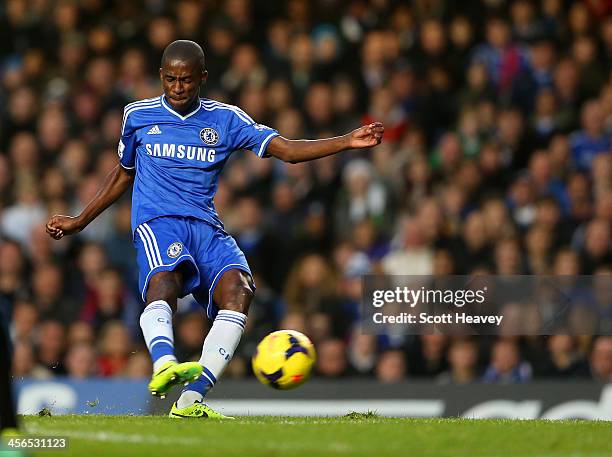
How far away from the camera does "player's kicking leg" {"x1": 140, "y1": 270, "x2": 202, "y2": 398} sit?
7145 mm

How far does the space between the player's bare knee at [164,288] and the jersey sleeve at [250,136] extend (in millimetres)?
957

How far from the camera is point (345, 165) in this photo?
13781 millimetres

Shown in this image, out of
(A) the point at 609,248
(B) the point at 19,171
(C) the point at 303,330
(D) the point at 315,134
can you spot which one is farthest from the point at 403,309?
(B) the point at 19,171

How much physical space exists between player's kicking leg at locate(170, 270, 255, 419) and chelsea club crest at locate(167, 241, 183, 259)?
0.36 meters

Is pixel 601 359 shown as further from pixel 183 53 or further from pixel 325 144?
pixel 183 53

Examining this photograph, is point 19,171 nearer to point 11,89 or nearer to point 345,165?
point 11,89

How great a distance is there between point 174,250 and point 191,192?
1.35 ft

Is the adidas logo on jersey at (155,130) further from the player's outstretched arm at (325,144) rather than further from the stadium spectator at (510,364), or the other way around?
the stadium spectator at (510,364)

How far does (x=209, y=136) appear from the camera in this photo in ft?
26.9

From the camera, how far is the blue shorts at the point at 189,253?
7.96m

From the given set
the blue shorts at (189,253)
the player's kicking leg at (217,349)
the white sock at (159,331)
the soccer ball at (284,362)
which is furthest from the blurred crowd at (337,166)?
the white sock at (159,331)

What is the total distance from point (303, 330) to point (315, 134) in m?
2.87

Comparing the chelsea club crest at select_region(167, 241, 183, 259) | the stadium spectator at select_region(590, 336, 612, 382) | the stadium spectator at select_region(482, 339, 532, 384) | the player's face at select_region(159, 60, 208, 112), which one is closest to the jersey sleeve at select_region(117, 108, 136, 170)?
the player's face at select_region(159, 60, 208, 112)

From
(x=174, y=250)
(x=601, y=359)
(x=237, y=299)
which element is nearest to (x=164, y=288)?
(x=174, y=250)
